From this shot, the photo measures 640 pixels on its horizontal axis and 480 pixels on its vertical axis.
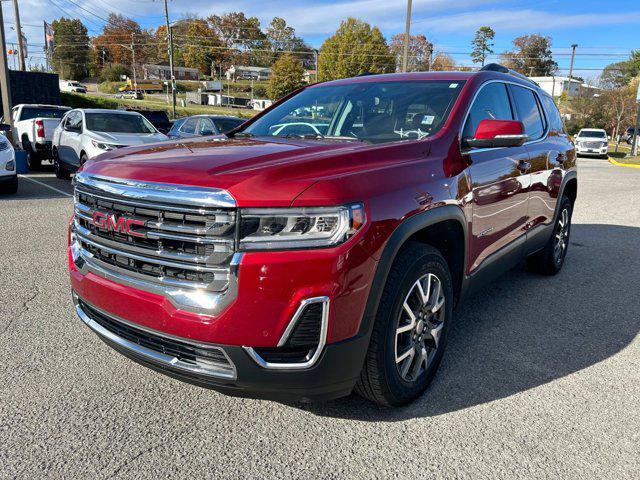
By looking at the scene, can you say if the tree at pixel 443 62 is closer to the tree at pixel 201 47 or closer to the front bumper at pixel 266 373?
the tree at pixel 201 47

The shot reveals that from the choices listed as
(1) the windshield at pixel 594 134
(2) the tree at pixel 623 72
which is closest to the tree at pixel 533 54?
(2) the tree at pixel 623 72

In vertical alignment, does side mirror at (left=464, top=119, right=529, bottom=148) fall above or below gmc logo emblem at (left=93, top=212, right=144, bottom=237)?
above

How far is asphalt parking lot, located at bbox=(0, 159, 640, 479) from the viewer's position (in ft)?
7.73

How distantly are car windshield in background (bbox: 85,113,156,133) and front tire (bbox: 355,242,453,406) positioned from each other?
1036cm

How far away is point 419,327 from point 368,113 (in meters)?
1.62

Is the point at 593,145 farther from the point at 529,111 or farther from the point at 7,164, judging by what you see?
the point at 7,164

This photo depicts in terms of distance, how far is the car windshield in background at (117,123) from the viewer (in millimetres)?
11469

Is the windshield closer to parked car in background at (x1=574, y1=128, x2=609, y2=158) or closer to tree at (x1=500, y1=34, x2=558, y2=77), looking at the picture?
parked car in background at (x1=574, y1=128, x2=609, y2=158)

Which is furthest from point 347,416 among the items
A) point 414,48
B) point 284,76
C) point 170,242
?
point 414,48

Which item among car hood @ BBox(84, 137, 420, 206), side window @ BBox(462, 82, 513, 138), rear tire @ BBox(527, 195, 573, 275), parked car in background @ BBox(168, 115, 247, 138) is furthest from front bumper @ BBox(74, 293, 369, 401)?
parked car in background @ BBox(168, 115, 247, 138)

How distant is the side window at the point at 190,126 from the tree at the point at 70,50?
105 metres

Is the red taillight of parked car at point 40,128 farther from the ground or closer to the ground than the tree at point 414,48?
closer to the ground

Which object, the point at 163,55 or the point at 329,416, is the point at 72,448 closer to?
the point at 329,416

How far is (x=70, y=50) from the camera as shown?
10550 cm
